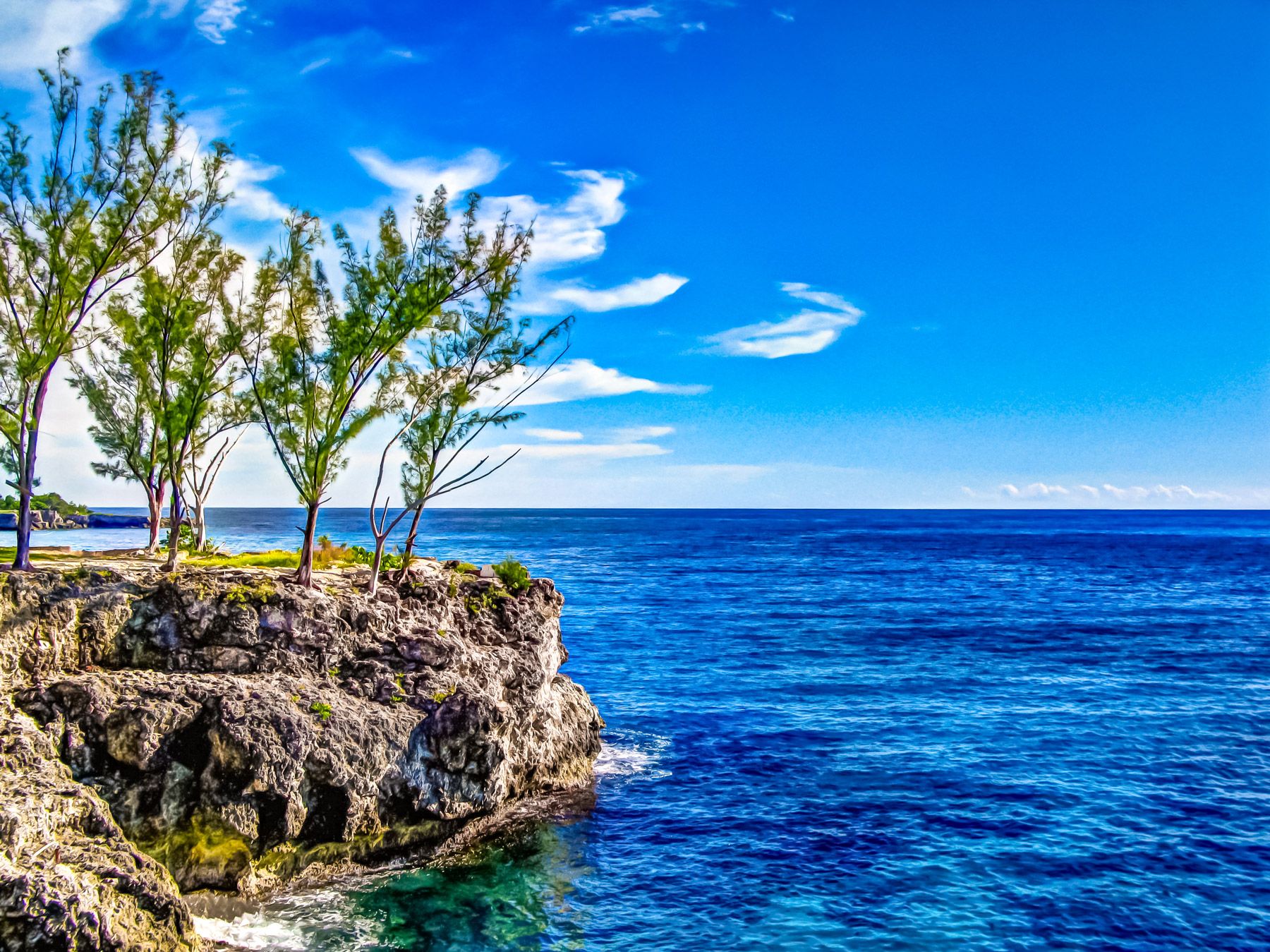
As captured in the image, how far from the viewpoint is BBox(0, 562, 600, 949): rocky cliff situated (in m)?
14.0

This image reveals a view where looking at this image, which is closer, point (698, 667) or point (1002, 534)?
point (698, 667)

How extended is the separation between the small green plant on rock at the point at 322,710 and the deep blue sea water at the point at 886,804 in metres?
3.86

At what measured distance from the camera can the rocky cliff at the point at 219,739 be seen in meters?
14.0

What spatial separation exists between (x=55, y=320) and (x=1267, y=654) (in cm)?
5686

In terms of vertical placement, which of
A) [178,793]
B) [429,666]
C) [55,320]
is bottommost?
[178,793]

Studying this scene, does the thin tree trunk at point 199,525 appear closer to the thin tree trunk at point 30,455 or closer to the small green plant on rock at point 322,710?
the thin tree trunk at point 30,455

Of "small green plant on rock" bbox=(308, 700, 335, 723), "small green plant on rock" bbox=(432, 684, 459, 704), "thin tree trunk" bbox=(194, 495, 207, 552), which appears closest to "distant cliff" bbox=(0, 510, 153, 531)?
"thin tree trunk" bbox=(194, 495, 207, 552)

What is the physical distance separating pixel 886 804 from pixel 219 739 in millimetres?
18266

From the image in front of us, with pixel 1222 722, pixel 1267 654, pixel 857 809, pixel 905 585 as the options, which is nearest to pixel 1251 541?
pixel 905 585

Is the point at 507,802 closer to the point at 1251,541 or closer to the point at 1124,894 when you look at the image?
the point at 1124,894

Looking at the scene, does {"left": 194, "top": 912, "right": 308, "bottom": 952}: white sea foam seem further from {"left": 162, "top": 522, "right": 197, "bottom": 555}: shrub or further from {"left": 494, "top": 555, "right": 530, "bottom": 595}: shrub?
{"left": 162, "top": 522, "right": 197, "bottom": 555}: shrub

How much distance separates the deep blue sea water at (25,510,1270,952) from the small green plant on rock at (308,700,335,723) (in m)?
3.86

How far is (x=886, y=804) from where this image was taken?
23.9m

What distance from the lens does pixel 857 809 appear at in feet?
77.2
